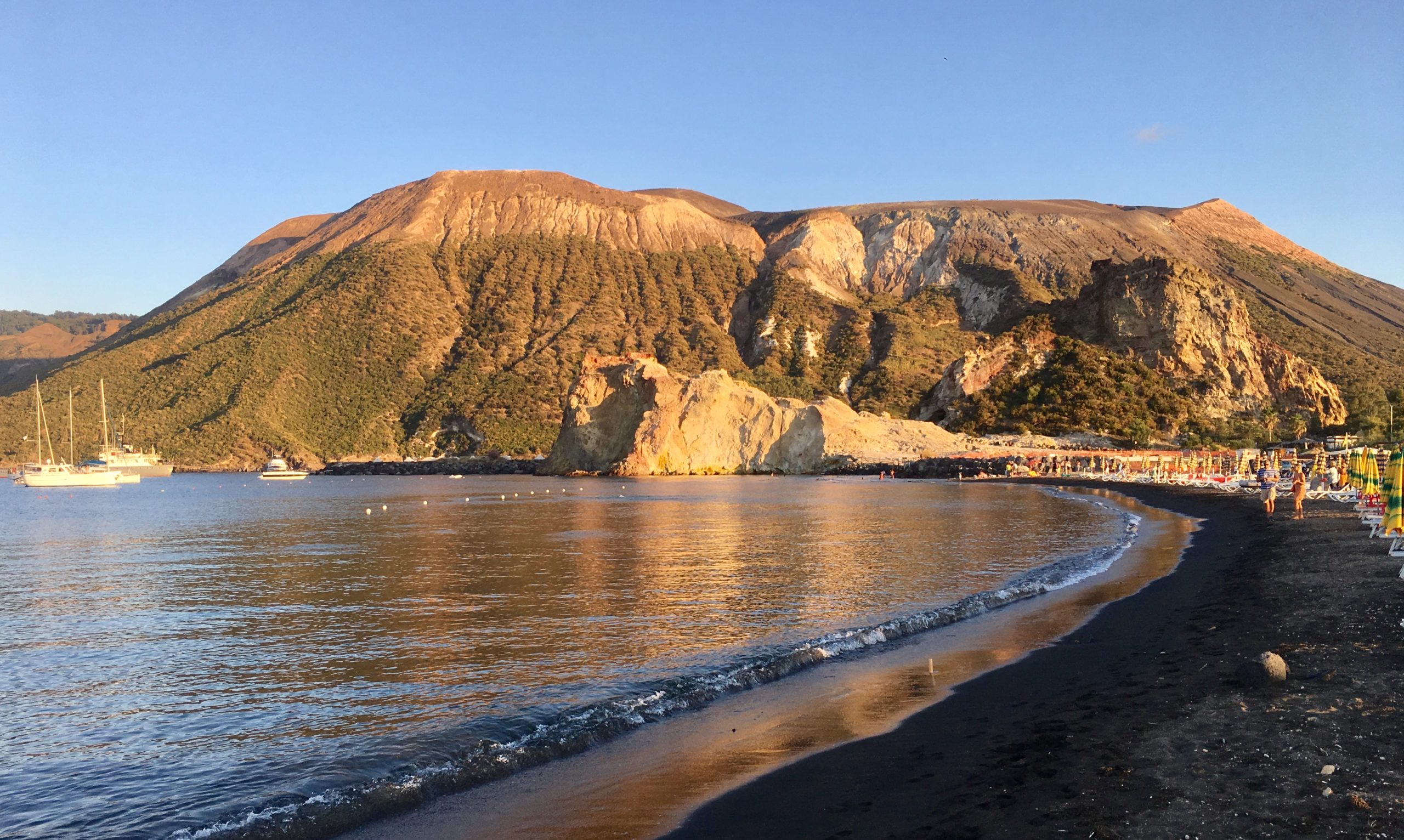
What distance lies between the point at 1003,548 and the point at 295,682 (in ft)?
68.8

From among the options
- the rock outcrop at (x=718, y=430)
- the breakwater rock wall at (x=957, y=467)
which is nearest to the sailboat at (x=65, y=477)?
the rock outcrop at (x=718, y=430)

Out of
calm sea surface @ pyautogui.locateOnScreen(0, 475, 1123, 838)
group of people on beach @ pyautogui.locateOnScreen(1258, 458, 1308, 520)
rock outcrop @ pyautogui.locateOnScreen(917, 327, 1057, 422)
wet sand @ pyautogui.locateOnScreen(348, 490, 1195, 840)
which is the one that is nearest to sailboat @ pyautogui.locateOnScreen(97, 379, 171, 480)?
calm sea surface @ pyautogui.locateOnScreen(0, 475, 1123, 838)

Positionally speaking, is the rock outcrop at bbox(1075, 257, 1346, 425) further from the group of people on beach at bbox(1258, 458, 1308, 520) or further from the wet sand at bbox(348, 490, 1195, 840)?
the wet sand at bbox(348, 490, 1195, 840)

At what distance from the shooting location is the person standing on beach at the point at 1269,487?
114 ft

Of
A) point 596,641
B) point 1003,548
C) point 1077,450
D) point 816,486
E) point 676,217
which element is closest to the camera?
point 596,641

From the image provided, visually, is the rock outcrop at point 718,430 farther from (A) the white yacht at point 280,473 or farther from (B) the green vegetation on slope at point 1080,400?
(A) the white yacht at point 280,473

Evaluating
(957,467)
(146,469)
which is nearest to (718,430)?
(957,467)

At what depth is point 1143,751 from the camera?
27.8ft

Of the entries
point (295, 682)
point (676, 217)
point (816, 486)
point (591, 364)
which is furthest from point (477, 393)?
point (295, 682)

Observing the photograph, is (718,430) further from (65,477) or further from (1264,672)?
(1264,672)

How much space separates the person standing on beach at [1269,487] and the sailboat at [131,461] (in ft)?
395

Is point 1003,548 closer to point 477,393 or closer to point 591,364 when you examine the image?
point 591,364

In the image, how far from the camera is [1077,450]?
91500 millimetres

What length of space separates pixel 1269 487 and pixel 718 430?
65.7 m
